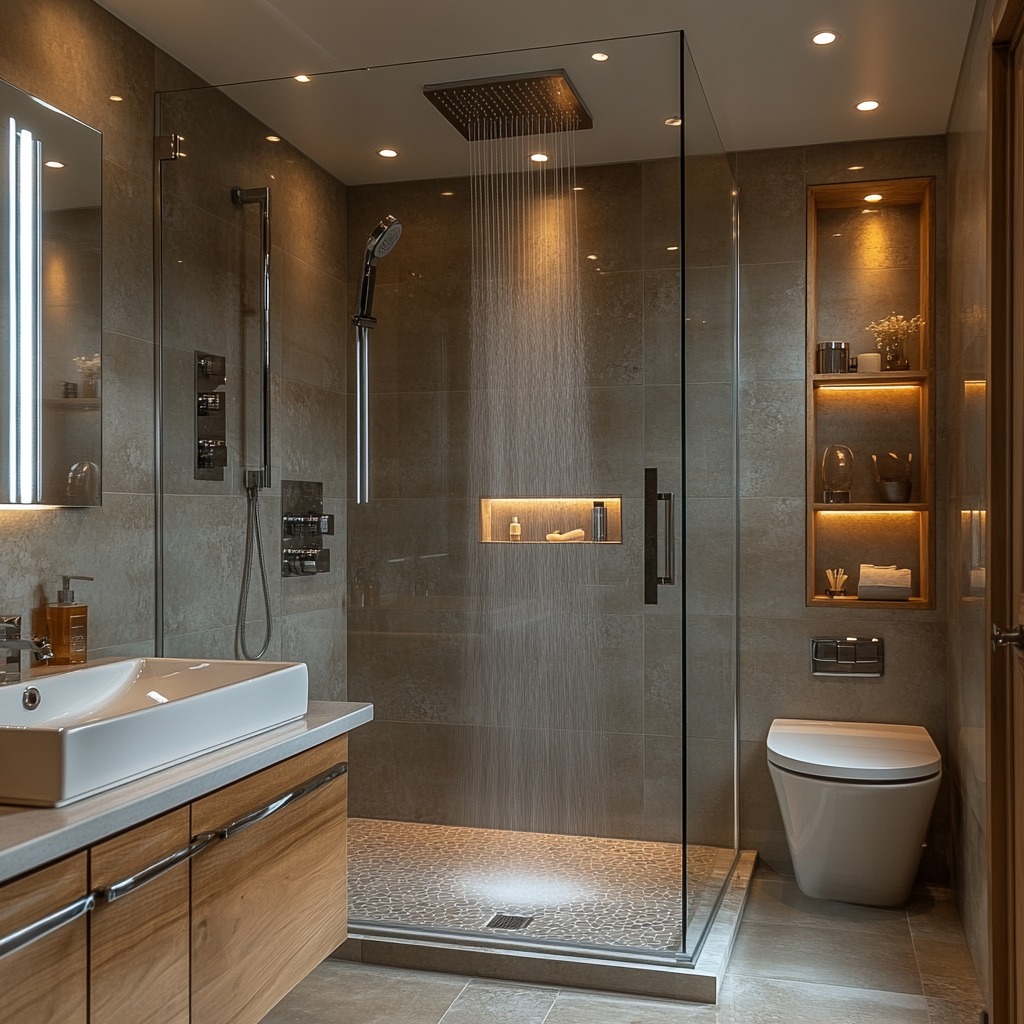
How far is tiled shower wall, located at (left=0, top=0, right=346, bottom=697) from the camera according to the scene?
2.82 metres

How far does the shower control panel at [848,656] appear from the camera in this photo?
366 centimetres

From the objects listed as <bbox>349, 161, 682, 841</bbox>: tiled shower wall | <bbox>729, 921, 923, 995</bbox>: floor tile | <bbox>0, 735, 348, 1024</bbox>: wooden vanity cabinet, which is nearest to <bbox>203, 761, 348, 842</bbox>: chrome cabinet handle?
<bbox>0, 735, 348, 1024</bbox>: wooden vanity cabinet

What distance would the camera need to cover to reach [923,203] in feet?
12.1

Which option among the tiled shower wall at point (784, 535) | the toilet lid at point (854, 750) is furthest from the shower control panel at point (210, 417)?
the toilet lid at point (854, 750)

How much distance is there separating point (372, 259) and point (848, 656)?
210 centimetres

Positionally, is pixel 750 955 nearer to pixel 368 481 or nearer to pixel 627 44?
pixel 368 481

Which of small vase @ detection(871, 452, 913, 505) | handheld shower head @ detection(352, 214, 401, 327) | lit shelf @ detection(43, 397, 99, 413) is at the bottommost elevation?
small vase @ detection(871, 452, 913, 505)

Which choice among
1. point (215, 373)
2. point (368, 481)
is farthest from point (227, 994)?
point (215, 373)

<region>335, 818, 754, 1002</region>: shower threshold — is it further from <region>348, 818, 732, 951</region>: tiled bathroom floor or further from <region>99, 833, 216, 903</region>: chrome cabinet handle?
<region>99, 833, 216, 903</region>: chrome cabinet handle

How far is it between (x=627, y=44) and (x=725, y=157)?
980 millimetres

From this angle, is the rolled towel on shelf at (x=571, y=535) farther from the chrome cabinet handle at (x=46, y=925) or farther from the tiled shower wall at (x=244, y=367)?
the chrome cabinet handle at (x=46, y=925)

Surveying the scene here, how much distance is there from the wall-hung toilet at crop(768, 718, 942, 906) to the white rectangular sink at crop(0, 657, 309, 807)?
1.74 metres

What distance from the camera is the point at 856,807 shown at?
3.18 metres

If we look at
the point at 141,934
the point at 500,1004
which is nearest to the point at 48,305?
the point at 141,934
